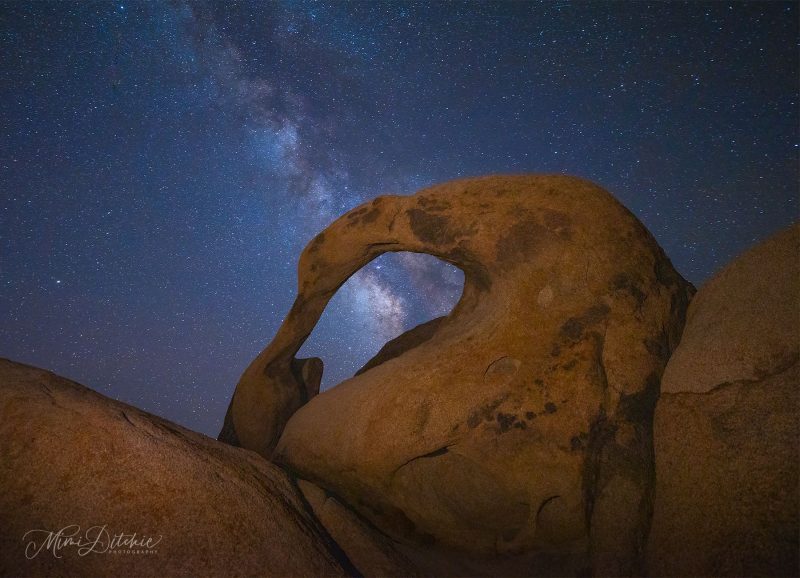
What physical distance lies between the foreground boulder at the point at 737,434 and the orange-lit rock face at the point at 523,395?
37 cm

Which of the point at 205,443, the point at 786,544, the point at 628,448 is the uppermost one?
the point at 205,443

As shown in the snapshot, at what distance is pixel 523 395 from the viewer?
373cm

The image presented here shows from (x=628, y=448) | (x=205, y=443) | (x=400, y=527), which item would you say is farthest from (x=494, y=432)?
(x=205, y=443)

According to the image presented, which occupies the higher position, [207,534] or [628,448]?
[207,534]

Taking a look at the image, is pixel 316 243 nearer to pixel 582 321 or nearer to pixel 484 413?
pixel 484 413

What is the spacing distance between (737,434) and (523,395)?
1541 millimetres

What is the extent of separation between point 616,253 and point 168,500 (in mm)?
4118

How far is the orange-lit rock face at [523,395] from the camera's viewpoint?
3375 mm

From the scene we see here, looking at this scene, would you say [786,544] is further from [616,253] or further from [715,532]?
[616,253]

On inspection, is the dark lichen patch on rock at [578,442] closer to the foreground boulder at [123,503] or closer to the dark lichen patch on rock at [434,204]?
the foreground boulder at [123,503]

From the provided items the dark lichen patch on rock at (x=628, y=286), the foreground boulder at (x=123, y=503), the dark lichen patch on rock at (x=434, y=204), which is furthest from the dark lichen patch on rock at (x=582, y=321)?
the foreground boulder at (x=123, y=503)

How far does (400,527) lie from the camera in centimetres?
393

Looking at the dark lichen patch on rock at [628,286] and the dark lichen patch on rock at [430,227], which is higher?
the dark lichen patch on rock at [430,227]

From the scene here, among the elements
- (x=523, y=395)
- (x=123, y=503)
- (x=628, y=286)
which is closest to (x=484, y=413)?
(x=523, y=395)
